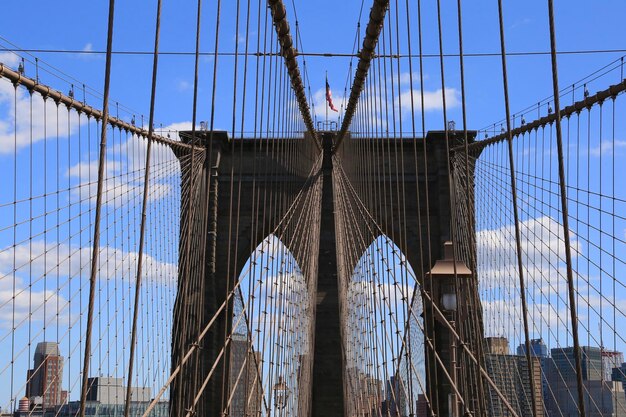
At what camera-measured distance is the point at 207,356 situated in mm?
20422

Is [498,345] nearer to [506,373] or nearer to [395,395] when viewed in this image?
[506,373]

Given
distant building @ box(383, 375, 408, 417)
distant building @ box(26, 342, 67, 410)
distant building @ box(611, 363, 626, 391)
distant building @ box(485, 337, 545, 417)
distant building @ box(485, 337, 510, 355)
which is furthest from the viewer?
distant building @ box(485, 337, 510, 355)

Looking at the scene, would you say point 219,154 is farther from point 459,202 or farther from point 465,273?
point 465,273

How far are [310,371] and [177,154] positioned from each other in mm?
5129

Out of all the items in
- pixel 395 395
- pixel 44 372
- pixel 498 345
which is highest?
pixel 498 345

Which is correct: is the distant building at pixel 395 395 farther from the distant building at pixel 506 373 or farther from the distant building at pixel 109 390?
the distant building at pixel 109 390

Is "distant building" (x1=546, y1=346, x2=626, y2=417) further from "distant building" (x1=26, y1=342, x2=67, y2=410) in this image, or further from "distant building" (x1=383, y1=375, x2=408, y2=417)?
"distant building" (x1=26, y1=342, x2=67, y2=410)

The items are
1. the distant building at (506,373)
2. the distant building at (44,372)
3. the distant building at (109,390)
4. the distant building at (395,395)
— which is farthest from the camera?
the distant building at (506,373)

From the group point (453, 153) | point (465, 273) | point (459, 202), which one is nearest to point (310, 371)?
point (459, 202)

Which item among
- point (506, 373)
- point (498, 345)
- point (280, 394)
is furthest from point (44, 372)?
point (498, 345)

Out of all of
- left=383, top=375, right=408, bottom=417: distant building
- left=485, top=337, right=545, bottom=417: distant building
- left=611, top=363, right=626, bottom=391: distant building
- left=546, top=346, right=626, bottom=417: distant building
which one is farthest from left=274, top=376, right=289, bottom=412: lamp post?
left=611, top=363, right=626, bottom=391: distant building

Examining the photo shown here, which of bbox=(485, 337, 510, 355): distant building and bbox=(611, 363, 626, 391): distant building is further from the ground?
bbox=(485, 337, 510, 355): distant building

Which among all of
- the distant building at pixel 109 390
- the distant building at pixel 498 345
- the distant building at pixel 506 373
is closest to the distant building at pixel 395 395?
the distant building at pixel 506 373

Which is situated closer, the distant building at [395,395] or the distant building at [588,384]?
the distant building at [395,395]
